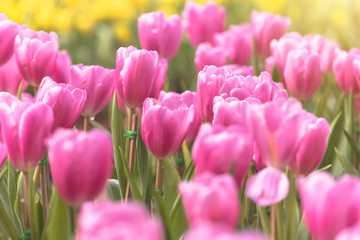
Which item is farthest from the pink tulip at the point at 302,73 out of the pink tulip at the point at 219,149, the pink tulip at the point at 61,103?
the pink tulip at the point at 219,149

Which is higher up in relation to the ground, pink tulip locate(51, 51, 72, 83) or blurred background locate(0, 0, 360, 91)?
pink tulip locate(51, 51, 72, 83)

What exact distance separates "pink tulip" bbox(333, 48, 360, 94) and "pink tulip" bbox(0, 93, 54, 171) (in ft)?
2.82

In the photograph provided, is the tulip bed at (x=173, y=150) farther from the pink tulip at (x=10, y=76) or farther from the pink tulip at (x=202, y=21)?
the pink tulip at (x=202, y=21)

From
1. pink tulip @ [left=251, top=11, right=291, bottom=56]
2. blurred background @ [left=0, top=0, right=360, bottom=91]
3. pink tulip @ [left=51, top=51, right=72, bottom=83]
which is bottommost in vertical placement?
blurred background @ [left=0, top=0, right=360, bottom=91]

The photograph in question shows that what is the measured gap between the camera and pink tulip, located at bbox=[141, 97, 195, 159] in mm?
1080

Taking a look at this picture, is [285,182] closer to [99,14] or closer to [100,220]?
[100,220]

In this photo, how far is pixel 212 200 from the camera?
25.5 inches

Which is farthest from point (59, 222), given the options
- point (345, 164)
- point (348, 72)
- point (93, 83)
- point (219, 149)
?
point (348, 72)

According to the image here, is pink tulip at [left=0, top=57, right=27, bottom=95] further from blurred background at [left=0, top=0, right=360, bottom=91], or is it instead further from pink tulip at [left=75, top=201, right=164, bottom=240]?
blurred background at [left=0, top=0, right=360, bottom=91]

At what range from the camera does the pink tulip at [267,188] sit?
81cm

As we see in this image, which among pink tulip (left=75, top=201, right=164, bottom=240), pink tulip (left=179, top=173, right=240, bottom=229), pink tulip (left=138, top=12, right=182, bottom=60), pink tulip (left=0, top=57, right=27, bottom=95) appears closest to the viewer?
pink tulip (left=75, top=201, right=164, bottom=240)

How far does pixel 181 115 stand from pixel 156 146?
72 mm

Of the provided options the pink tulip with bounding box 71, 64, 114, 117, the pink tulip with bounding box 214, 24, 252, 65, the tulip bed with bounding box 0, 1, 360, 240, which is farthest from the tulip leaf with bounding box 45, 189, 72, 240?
the pink tulip with bounding box 214, 24, 252, 65

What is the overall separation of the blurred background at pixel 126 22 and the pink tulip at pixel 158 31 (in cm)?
246
